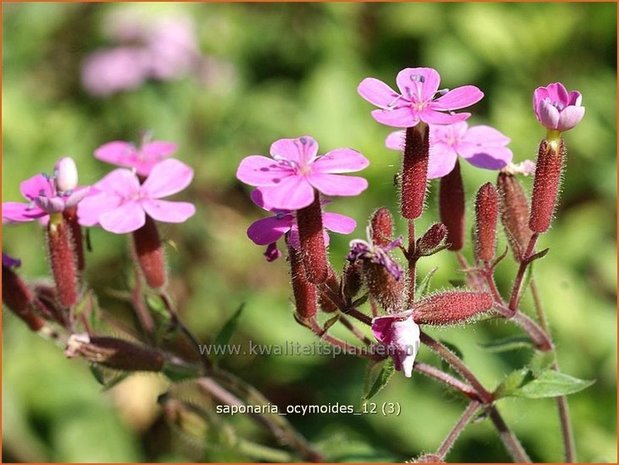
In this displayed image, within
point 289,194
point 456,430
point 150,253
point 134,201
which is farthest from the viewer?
point 150,253

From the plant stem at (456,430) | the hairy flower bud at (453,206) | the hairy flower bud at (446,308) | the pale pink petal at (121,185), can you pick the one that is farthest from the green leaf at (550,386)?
the pale pink petal at (121,185)

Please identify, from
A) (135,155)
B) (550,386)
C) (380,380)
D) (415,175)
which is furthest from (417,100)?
(135,155)

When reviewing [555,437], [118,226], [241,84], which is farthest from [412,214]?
[241,84]

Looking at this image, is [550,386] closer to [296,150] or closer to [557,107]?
[557,107]

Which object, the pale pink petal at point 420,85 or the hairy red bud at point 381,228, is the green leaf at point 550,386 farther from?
the pale pink petal at point 420,85

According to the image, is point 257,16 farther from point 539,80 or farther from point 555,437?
point 555,437
